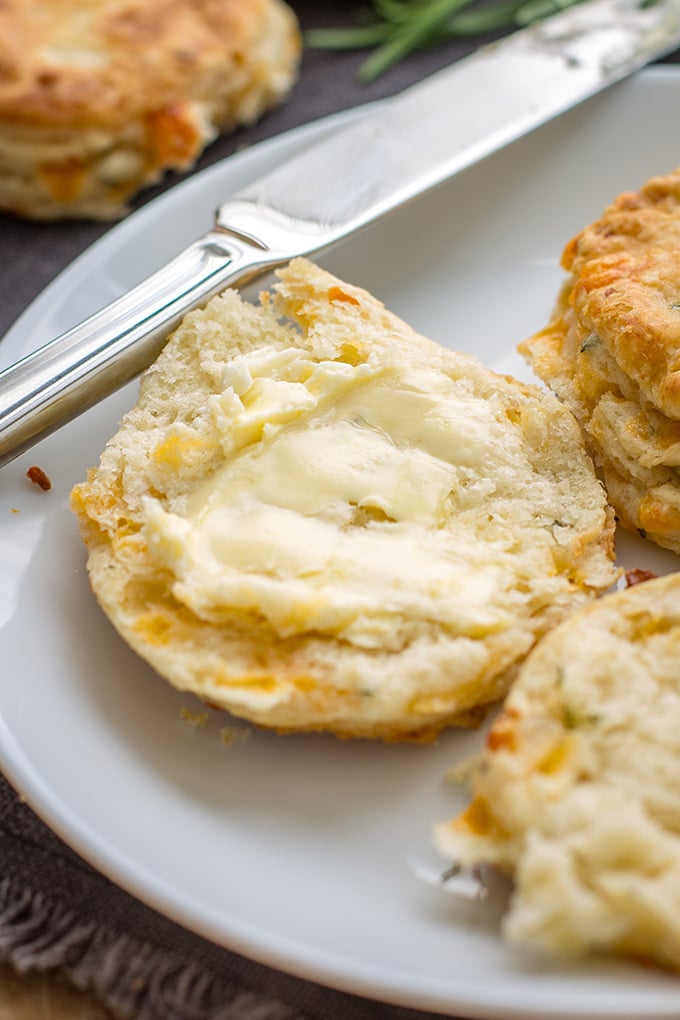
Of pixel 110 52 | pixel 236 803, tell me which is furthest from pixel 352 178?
pixel 236 803

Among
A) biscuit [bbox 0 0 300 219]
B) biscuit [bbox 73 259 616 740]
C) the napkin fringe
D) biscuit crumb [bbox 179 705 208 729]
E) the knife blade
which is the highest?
biscuit [bbox 0 0 300 219]

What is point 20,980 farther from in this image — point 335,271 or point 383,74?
point 383,74

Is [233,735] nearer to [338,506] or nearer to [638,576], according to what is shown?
[338,506]

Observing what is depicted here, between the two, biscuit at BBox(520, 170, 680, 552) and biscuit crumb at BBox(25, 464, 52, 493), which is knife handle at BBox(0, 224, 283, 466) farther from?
biscuit at BBox(520, 170, 680, 552)

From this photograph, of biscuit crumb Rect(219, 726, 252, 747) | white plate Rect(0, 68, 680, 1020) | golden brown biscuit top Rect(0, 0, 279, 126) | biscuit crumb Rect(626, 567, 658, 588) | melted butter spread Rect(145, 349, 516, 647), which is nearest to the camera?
white plate Rect(0, 68, 680, 1020)

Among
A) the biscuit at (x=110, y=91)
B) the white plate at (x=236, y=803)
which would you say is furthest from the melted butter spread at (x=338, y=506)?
the biscuit at (x=110, y=91)

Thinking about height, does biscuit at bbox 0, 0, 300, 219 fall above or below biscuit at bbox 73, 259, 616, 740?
above

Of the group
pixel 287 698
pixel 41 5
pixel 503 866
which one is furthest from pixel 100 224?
pixel 503 866

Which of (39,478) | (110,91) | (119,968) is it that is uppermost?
(110,91)

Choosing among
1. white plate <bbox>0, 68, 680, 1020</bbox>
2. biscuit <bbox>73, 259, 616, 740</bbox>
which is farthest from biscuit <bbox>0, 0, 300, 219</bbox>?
biscuit <bbox>73, 259, 616, 740</bbox>
